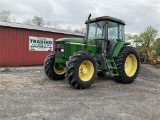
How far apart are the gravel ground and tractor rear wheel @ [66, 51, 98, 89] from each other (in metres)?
0.25

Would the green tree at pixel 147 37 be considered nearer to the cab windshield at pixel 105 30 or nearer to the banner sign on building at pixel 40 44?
the banner sign on building at pixel 40 44

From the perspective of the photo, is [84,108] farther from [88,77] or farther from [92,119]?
[88,77]

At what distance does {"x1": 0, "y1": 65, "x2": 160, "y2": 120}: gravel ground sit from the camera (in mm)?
4514

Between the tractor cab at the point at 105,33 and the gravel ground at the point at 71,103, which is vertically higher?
→ the tractor cab at the point at 105,33

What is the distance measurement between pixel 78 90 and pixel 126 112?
88.0 inches

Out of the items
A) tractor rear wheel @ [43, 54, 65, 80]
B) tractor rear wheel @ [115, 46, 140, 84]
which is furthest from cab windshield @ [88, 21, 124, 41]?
tractor rear wheel @ [43, 54, 65, 80]

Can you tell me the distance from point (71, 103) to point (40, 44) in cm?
1140

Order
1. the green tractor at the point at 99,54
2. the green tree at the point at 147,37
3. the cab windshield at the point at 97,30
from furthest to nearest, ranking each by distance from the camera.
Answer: the green tree at the point at 147,37, the cab windshield at the point at 97,30, the green tractor at the point at 99,54

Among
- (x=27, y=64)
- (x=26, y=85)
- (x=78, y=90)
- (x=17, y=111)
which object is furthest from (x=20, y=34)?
(x=17, y=111)

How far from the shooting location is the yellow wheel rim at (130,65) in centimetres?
903

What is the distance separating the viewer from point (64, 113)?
461 centimetres

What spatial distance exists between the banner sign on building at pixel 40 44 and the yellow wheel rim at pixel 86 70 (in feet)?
29.5

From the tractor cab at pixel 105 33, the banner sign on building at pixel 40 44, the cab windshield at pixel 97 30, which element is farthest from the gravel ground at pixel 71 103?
the banner sign on building at pixel 40 44

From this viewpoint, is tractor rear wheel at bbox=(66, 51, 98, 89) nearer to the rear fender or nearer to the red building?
the rear fender
